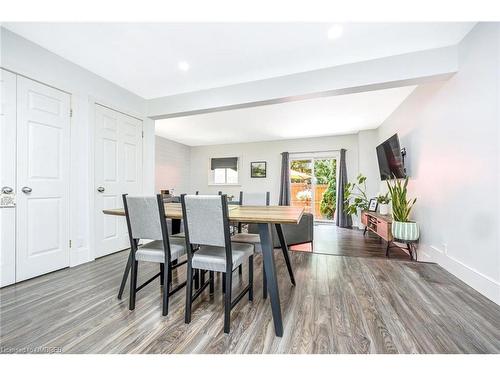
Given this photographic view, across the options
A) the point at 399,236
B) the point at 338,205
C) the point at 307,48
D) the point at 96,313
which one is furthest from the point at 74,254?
the point at 338,205

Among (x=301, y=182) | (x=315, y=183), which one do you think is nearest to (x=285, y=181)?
(x=301, y=182)

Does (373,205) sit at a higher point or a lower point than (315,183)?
lower

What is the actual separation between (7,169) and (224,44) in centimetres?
240

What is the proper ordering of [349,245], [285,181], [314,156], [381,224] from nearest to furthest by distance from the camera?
1. [381,224]
2. [349,245]
3. [314,156]
4. [285,181]

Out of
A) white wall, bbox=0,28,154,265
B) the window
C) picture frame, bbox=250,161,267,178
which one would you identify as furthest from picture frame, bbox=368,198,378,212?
white wall, bbox=0,28,154,265

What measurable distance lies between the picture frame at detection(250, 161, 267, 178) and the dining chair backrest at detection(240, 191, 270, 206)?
407cm

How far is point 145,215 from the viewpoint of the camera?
168 cm

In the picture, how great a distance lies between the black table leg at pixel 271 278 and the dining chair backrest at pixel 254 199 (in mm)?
1211

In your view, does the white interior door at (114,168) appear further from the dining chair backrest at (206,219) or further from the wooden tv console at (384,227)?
the wooden tv console at (384,227)

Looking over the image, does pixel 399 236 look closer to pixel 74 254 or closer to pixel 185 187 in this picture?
pixel 74 254

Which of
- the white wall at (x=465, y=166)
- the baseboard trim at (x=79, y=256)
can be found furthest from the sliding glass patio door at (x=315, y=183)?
the baseboard trim at (x=79, y=256)

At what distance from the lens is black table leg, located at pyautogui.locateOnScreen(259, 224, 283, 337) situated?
54.4 inches

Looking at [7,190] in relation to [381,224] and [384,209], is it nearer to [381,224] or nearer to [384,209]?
[381,224]

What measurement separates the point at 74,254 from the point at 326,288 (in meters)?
2.87
